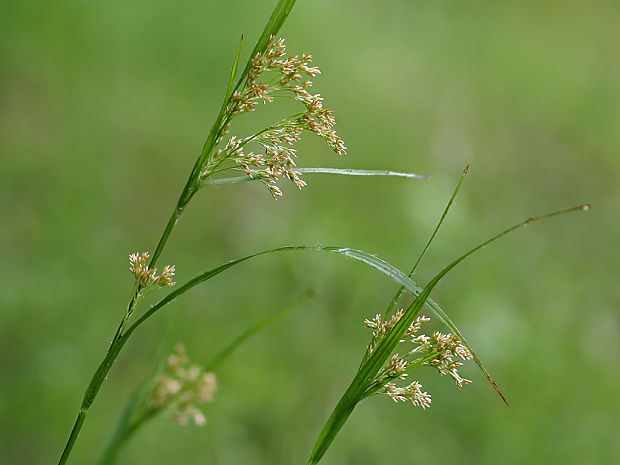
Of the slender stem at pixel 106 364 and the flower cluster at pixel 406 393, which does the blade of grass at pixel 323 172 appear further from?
the flower cluster at pixel 406 393

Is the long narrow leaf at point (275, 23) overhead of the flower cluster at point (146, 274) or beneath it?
overhead

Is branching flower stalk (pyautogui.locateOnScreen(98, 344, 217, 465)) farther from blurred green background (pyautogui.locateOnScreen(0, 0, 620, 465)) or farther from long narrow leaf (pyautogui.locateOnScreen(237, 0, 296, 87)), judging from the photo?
long narrow leaf (pyautogui.locateOnScreen(237, 0, 296, 87))

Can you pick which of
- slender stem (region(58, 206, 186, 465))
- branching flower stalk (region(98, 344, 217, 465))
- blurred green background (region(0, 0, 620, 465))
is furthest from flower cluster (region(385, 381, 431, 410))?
blurred green background (region(0, 0, 620, 465))

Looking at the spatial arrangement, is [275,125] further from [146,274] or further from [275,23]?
[146,274]

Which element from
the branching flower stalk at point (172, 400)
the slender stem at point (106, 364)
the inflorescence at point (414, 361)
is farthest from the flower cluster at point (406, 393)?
the slender stem at point (106, 364)

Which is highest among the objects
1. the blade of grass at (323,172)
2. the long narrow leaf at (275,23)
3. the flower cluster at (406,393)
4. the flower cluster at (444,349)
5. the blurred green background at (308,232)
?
the blurred green background at (308,232)

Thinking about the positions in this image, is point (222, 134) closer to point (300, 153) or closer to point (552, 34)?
point (300, 153)
